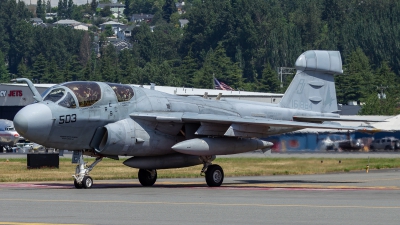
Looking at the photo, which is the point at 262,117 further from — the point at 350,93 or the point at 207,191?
the point at 350,93

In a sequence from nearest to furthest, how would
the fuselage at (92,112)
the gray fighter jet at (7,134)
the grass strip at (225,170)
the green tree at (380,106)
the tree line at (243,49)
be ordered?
the fuselage at (92,112)
the grass strip at (225,170)
the gray fighter jet at (7,134)
the green tree at (380,106)
the tree line at (243,49)

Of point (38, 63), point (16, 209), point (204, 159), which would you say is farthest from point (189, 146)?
point (38, 63)

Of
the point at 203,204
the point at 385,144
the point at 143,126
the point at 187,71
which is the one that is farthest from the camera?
the point at 187,71

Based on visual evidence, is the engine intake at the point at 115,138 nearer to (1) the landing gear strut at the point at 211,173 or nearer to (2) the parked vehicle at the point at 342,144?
(1) the landing gear strut at the point at 211,173

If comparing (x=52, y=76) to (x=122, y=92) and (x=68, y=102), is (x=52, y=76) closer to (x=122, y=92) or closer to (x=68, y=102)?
(x=122, y=92)

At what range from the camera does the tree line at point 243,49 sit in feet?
417

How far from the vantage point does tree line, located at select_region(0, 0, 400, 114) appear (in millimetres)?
127125

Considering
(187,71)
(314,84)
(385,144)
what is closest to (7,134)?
(385,144)

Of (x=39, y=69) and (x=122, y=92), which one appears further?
(x=39, y=69)

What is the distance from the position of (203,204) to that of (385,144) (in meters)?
43.3

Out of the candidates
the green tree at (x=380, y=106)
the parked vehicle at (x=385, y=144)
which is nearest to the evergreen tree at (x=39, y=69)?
the green tree at (x=380, y=106)

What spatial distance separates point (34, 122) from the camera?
2180 centimetres

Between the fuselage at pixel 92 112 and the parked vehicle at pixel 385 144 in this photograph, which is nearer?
the fuselage at pixel 92 112

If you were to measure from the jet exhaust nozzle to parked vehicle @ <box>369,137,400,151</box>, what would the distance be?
3444cm
